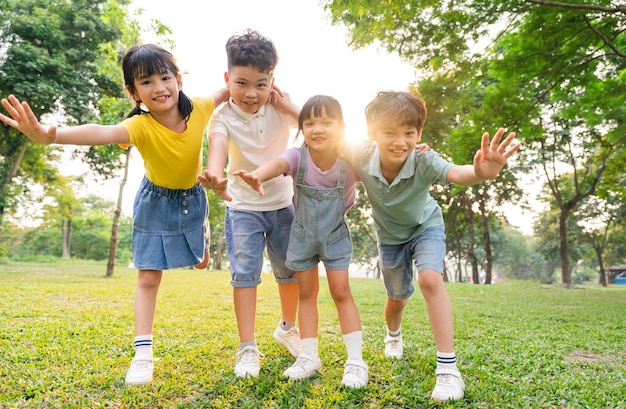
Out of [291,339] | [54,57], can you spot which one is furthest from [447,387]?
[54,57]

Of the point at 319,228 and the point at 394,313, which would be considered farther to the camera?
the point at 394,313

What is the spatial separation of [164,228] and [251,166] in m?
0.72

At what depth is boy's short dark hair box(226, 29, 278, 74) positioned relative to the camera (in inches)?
106

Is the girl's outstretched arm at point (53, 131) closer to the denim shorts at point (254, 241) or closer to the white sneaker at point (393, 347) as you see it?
the denim shorts at point (254, 241)

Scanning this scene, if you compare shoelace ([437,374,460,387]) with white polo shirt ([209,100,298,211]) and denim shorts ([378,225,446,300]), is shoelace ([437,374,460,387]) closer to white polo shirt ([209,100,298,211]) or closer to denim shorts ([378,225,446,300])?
denim shorts ([378,225,446,300])

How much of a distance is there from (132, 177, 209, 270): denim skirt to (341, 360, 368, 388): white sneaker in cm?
123

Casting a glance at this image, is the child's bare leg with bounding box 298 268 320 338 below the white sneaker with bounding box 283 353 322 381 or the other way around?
the other way around

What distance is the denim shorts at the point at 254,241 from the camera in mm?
2811

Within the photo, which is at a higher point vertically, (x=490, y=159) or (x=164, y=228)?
(x=490, y=159)

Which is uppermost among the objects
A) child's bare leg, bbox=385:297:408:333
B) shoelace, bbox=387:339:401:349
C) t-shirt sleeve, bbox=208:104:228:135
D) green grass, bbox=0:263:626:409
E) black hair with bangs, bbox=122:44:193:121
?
black hair with bangs, bbox=122:44:193:121

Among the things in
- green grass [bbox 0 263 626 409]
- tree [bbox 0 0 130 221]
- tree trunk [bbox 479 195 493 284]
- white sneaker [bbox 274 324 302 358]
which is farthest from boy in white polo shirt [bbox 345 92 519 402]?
tree trunk [bbox 479 195 493 284]

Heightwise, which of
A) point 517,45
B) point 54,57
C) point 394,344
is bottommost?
point 394,344

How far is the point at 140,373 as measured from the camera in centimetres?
246

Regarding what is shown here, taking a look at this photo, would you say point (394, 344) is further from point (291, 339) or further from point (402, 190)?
point (402, 190)
